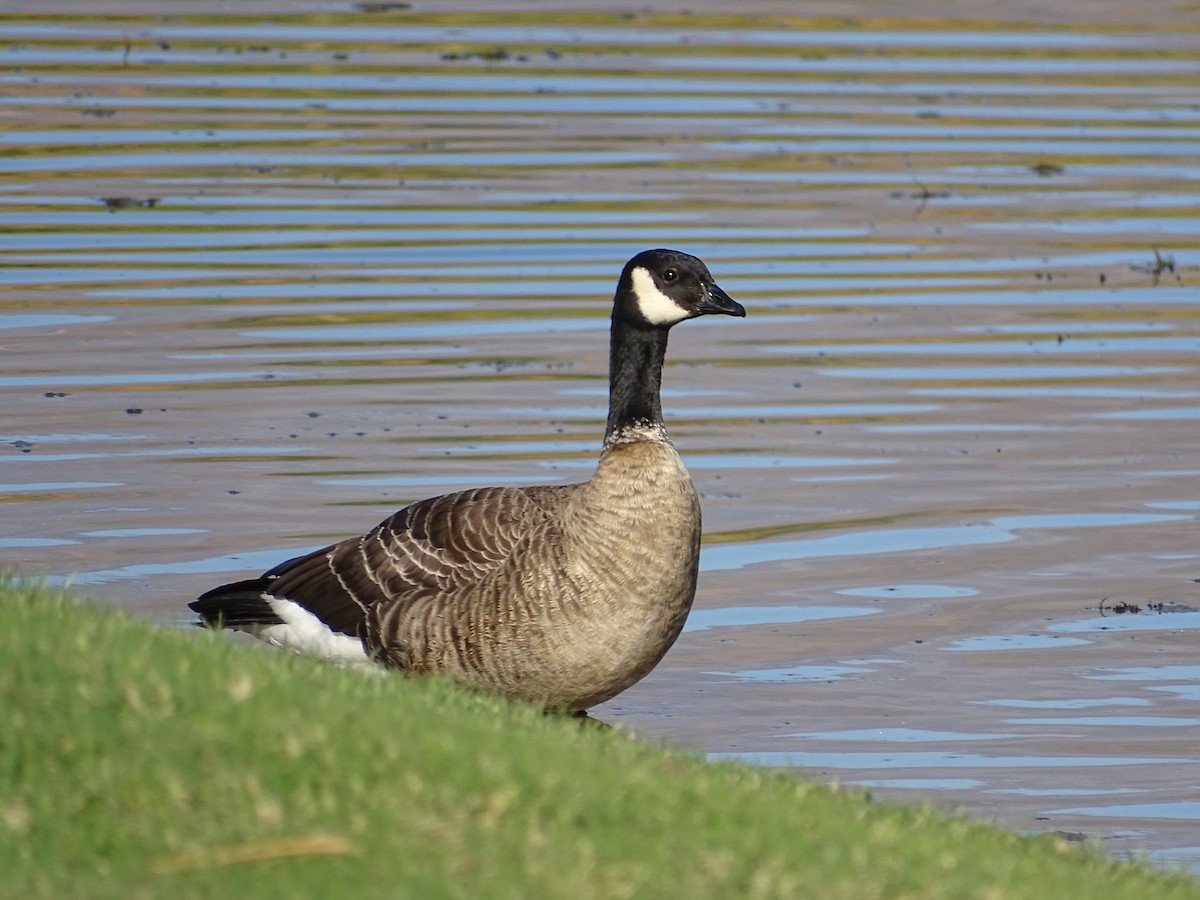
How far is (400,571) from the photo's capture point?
11.0m

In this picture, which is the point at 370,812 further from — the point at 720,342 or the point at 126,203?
the point at 126,203

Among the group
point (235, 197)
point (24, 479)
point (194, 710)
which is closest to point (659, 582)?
point (194, 710)

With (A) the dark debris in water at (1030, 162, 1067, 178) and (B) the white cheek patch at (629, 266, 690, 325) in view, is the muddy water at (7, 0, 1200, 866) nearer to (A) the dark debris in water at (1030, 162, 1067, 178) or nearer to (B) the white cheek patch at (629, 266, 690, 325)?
(A) the dark debris in water at (1030, 162, 1067, 178)

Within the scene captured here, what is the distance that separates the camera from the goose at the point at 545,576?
10.4m

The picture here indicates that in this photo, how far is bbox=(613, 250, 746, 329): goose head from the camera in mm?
11672

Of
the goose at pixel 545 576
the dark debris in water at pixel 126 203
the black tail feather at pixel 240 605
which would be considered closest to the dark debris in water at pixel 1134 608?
the goose at pixel 545 576

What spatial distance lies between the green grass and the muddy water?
9.50ft

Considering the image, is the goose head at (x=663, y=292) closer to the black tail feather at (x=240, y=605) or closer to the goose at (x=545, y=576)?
the goose at (x=545, y=576)

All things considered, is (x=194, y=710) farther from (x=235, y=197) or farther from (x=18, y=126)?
(x=18, y=126)

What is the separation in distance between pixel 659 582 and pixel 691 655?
261 cm

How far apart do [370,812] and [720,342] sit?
13.9m

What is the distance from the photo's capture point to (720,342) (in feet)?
67.4

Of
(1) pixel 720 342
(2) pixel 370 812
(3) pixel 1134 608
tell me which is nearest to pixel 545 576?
(2) pixel 370 812

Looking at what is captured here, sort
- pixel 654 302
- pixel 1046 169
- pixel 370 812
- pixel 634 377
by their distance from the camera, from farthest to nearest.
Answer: pixel 1046 169, pixel 654 302, pixel 634 377, pixel 370 812
